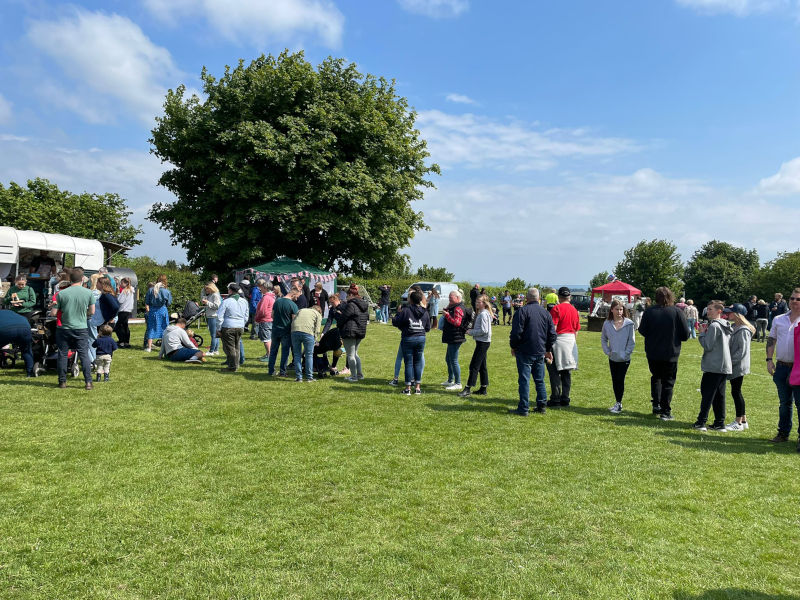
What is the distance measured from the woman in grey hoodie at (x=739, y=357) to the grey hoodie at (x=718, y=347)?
0.16 m

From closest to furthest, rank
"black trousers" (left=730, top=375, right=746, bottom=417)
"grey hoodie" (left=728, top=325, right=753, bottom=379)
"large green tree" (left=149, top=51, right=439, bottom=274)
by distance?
"grey hoodie" (left=728, top=325, right=753, bottom=379) → "black trousers" (left=730, top=375, right=746, bottom=417) → "large green tree" (left=149, top=51, right=439, bottom=274)

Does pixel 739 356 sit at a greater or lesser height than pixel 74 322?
lesser

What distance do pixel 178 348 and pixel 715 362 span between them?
10624 millimetres

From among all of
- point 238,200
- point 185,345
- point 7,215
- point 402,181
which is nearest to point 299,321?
point 185,345

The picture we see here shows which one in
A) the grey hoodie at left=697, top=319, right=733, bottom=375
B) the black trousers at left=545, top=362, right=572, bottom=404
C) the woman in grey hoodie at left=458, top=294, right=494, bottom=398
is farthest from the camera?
the woman in grey hoodie at left=458, top=294, right=494, bottom=398

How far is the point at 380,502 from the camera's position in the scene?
14.7 ft

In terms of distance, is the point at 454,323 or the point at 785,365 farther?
the point at 454,323

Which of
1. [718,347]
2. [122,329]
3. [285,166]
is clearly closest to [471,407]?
[718,347]

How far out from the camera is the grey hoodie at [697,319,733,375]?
7078mm

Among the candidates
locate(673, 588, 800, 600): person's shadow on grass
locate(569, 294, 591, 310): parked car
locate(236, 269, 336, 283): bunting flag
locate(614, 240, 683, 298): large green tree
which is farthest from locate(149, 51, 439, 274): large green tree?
locate(614, 240, 683, 298): large green tree

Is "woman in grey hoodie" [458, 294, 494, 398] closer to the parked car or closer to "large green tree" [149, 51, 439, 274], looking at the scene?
"large green tree" [149, 51, 439, 274]

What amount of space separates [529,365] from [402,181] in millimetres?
19716

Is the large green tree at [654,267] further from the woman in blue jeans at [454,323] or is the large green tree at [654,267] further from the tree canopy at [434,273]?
the woman in blue jeans at [454,323]

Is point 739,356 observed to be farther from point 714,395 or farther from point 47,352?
point 47,352
